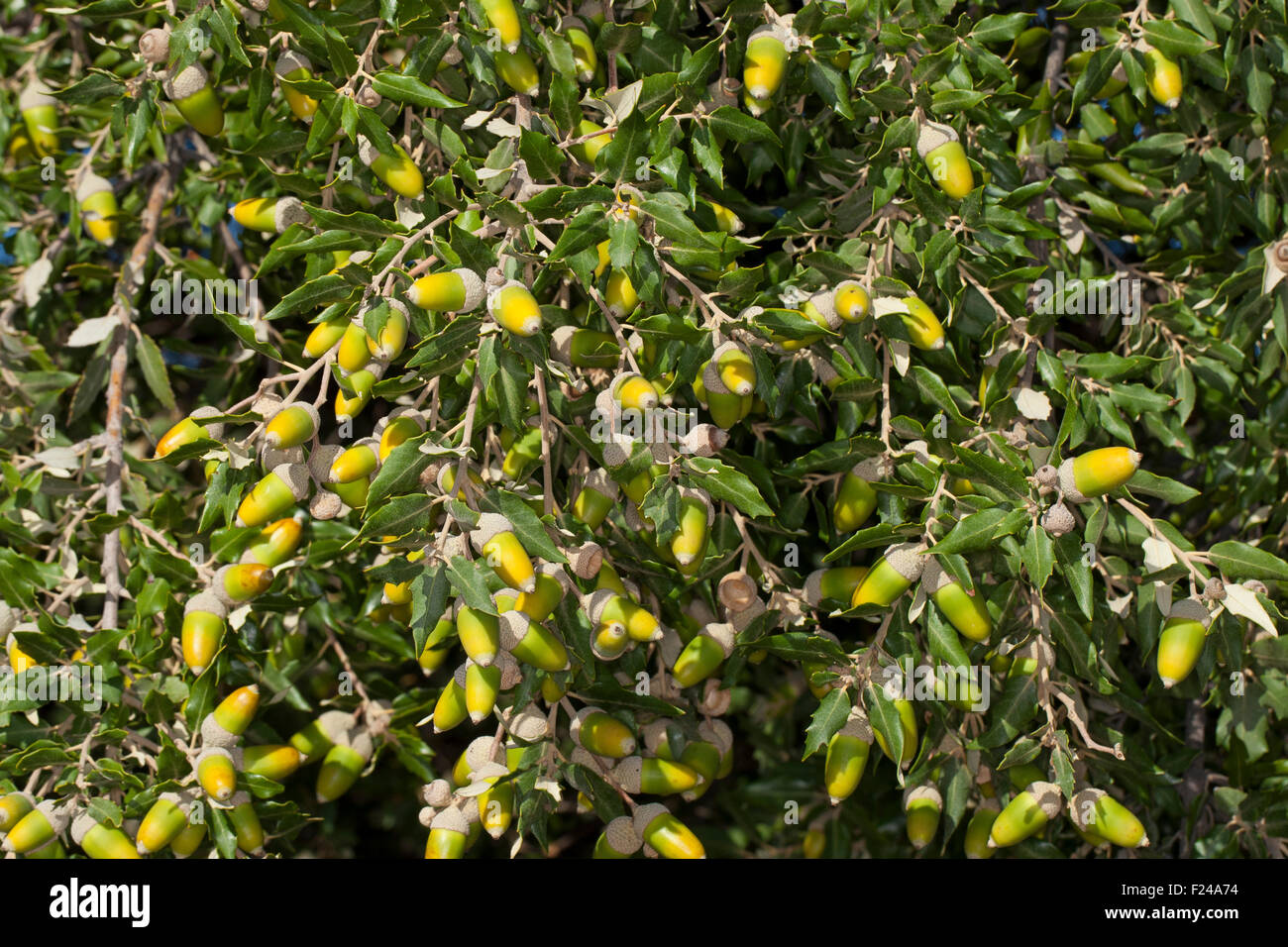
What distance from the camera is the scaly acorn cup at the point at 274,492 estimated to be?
2.03 metres

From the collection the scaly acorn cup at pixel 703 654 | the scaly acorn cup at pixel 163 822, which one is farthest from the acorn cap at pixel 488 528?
the scaly acorn cup at pixel 163 822

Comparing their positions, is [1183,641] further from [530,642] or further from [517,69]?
[517,69]

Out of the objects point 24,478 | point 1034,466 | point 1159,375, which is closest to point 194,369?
point 24,478

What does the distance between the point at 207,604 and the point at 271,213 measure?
82 cm

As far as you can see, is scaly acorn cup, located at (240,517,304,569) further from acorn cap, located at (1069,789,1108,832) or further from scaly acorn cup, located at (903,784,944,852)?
acorn cap, located at (1069,789,1108,832)

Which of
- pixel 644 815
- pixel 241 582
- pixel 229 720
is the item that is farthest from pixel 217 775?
pixel 644 815

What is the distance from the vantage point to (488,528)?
1811 millimetres

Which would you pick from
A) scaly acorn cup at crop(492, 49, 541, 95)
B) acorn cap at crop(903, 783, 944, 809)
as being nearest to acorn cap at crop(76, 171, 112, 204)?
scaly acorn cup at crop(492, 49, 541, 95)

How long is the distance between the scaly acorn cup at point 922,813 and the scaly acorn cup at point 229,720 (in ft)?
4.32

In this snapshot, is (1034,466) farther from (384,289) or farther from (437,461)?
(384,289)

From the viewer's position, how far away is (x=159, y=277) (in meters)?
2.88

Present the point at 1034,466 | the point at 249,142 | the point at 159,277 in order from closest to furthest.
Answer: the point at 1034,466, the point at 249,142, the point at 159,277

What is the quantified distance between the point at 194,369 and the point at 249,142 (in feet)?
2.57

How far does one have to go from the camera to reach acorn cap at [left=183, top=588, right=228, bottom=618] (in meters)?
2.25
